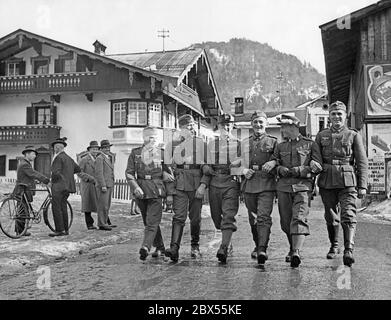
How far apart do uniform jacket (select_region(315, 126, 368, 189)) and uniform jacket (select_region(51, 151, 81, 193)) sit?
502 cm

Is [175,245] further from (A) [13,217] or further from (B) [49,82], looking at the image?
(B) [49,82]

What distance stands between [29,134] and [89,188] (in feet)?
62.3

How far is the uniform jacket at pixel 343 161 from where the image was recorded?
6.46m

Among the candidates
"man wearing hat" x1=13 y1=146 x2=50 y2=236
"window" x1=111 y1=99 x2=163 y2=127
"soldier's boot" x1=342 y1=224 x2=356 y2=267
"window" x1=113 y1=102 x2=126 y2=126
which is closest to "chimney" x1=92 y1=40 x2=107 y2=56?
"window" x1=113 y1=102 x2=126 y2=126

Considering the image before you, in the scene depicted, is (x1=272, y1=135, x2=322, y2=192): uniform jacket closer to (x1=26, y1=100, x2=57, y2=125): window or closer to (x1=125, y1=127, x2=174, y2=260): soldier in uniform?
(x1=125, y1=127, x2=174, y2=260): soldier in uniform

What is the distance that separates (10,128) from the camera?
1133 inches

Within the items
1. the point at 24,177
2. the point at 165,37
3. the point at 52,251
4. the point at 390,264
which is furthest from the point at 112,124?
the point at 390,264

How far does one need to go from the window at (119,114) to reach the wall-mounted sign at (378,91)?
15129 mm

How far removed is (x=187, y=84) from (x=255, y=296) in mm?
28244

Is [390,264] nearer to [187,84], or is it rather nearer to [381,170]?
[381,170]

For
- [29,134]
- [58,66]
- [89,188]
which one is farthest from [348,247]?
[58,66]

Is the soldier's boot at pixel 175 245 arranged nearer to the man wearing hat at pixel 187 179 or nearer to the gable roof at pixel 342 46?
the man wearing hat at pixel 187 179

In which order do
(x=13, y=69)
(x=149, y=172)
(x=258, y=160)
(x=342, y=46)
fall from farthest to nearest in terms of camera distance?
(x=13, y=69) < (x=342, y=46) < (x=149, y=172) < (x=258, y=160)

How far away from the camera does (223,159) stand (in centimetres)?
687
